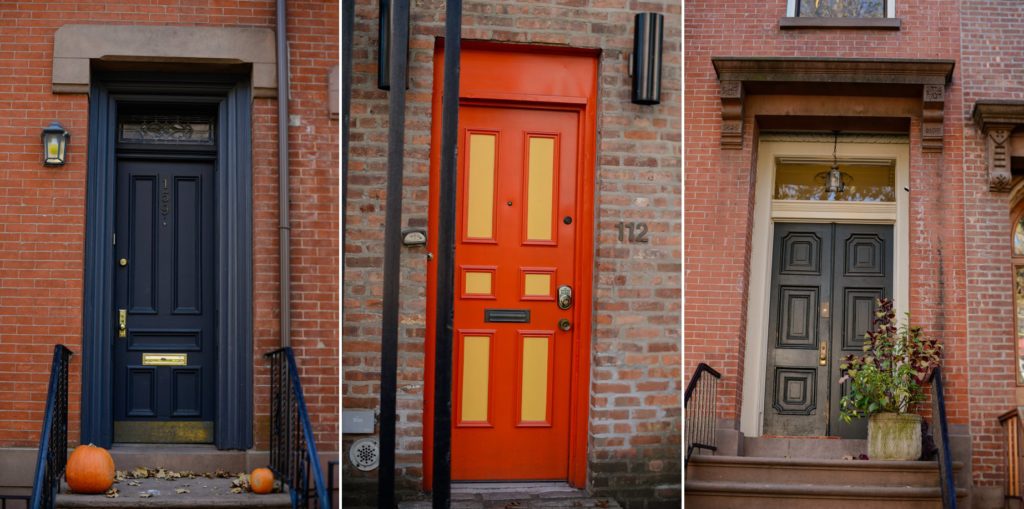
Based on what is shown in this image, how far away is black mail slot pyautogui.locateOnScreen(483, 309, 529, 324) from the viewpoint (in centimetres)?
657

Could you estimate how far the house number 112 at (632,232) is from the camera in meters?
6.59

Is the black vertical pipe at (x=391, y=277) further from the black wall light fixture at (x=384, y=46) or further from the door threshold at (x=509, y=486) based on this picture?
the door threshold at (x=509, y=486)

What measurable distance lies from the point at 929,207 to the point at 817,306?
51.4 inches

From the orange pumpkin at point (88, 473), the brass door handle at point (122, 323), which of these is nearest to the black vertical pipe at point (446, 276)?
the orange pumpkin at point (88, 473)

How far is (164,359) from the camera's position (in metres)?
8.03

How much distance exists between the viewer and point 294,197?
764 centimetres

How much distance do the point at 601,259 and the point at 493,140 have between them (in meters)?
1.02

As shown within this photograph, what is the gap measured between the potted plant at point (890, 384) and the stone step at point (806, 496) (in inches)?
16.7

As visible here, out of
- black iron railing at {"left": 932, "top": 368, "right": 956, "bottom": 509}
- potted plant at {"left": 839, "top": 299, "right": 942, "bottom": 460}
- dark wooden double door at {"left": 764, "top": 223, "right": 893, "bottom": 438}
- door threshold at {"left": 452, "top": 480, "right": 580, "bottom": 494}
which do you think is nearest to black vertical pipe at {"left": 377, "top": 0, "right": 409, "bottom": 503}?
door threshold at {"left": 452, "top": 480, "right": 580, "bottom": 494}

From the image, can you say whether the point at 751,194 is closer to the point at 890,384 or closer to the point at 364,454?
the point at 890,384

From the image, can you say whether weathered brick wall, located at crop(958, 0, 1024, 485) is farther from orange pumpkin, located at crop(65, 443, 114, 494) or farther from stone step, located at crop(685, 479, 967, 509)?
orange pumpkin, located at crop(65, 443, 114, 494)

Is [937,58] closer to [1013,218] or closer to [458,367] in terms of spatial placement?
[1013,218]

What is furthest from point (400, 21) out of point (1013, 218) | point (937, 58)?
point (1013, 218)

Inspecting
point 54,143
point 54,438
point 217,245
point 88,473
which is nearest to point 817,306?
point 217,245
